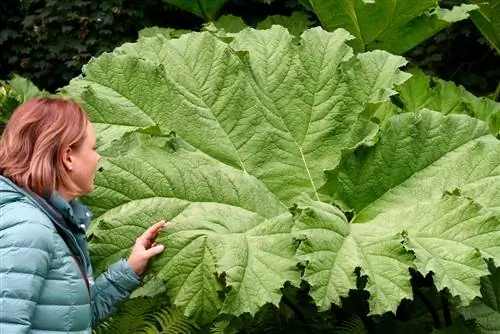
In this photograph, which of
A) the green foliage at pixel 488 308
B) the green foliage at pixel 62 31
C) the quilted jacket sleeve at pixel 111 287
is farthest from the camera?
the green foliage at pixel 62 31

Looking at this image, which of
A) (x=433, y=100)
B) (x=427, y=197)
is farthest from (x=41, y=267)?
(x=433, y=100)

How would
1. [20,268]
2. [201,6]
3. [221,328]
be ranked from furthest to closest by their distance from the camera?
[201,6]
[221,328]
[20,268]

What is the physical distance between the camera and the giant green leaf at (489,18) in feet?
11.6

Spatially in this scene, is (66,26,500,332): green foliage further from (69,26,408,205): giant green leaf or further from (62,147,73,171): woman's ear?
(62,147,73,171): woman's ear

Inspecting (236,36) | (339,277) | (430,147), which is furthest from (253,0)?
(339,277)

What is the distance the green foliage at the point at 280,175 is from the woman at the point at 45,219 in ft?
0.85

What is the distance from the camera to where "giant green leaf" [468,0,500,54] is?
3.55 m

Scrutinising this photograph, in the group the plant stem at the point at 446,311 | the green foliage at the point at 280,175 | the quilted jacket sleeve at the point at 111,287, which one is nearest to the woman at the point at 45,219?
the quilted jacket sleeve at the point at 111,287

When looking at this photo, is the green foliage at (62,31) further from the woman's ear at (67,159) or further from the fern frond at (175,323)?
the woman's ear at (67,159)

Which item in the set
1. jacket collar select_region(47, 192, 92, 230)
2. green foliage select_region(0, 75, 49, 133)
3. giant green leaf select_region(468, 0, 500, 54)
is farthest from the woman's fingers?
giant green leaf select_region(468, 0, 500, 54)

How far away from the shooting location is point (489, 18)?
3623 millimetres

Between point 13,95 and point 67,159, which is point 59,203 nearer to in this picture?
point 67,159

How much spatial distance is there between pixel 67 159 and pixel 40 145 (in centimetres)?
7

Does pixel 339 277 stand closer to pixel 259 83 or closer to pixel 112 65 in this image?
pixel 259 83
